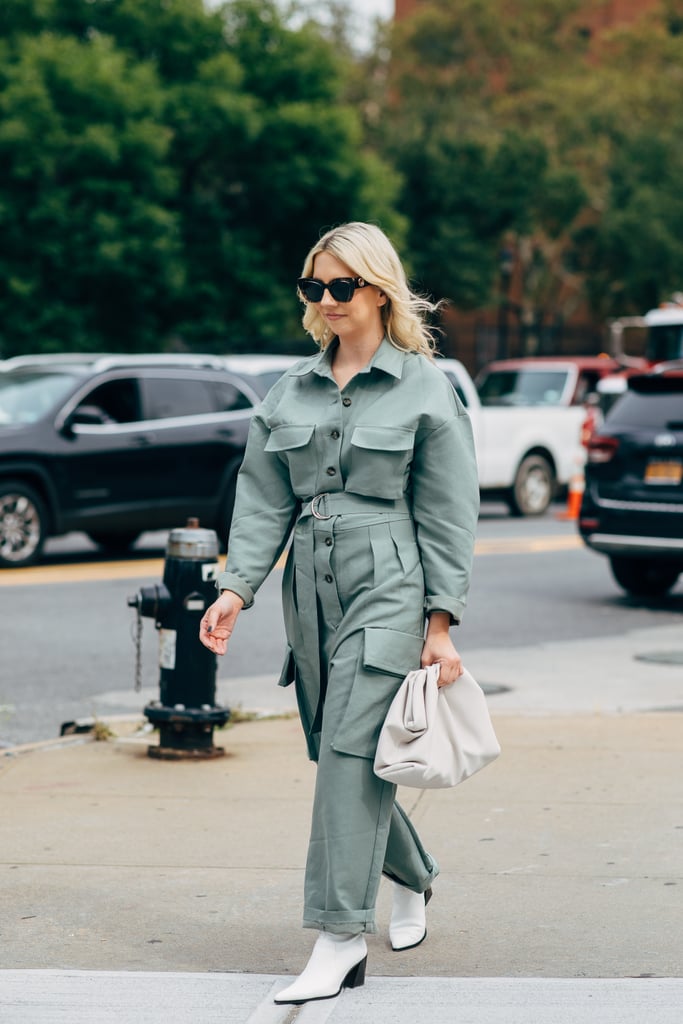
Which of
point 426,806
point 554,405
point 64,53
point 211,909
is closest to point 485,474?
point 554,405

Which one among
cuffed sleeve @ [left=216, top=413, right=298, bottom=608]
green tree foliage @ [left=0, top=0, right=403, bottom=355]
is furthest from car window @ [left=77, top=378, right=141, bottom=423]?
green tree foliage @ [left=0, top=0, right=403, bottom=355]

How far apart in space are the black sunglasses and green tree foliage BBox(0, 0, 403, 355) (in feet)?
76.1

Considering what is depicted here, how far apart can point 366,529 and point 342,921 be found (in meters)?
0.95

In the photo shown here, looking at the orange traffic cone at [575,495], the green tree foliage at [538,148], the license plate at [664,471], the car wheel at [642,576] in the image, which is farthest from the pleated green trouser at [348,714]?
the green tree foliage at [538,148]

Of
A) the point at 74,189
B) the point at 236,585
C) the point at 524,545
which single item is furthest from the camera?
the point at 74,189

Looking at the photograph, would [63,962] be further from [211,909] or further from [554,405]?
[554,405]

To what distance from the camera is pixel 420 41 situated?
157ft

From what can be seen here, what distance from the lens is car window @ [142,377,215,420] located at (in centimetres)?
1523

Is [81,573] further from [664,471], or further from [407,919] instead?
[407,919]

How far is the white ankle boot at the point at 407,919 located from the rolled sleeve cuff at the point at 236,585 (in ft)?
2.94

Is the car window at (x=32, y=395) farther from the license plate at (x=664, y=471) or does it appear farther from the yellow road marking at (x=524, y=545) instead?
the license plate at (x=664, y=471)

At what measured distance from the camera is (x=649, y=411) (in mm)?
12523

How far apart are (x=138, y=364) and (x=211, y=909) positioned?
1094cm

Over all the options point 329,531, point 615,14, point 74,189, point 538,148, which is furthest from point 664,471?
point 615,14
